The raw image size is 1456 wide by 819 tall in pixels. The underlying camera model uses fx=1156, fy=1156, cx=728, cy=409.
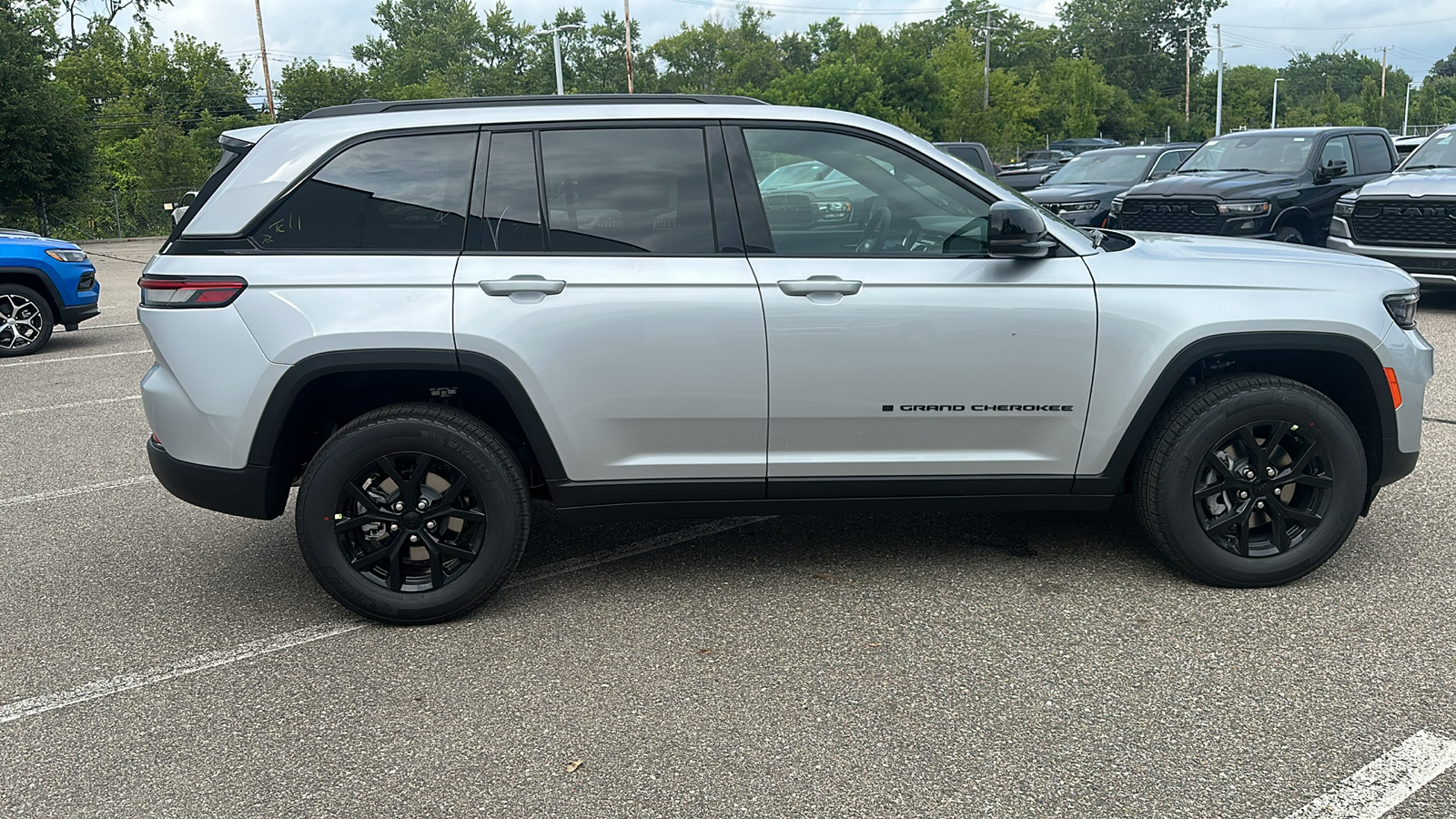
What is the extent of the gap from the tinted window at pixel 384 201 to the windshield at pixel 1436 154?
11.2 metres

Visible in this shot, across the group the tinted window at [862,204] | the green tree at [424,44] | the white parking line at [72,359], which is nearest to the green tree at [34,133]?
the white parking line at [72,359]

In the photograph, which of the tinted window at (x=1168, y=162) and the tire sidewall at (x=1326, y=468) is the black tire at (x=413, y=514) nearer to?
the tire sidewall at (x=1326, y=468)

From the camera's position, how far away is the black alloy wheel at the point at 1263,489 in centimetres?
406

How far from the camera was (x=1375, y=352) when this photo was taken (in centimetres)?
405

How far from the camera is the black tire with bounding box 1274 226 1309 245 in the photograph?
1213cm

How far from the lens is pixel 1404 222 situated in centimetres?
1072

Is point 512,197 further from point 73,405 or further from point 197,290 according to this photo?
point 73,405

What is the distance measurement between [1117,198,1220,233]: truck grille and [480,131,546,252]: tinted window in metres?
9.55

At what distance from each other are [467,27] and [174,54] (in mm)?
43022

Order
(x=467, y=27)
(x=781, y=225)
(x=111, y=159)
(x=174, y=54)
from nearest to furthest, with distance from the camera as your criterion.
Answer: (x=781, y=225), (x=111, y=159), (x=174, y=54), (x=467, y=27)

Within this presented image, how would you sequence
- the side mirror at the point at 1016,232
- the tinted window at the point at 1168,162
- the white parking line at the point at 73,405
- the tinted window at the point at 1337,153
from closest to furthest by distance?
the side mirror at the point at 1016,232
the white parking line at the point at 73,405
the tinted window at the point at 1337,153
the tinted window at the point at 1168,162

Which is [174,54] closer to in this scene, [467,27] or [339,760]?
[467,27]

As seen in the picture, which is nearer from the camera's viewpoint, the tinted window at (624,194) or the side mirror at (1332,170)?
the tinted window at (624,194)

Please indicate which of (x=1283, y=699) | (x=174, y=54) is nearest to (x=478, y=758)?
(x=1283, y=699)
